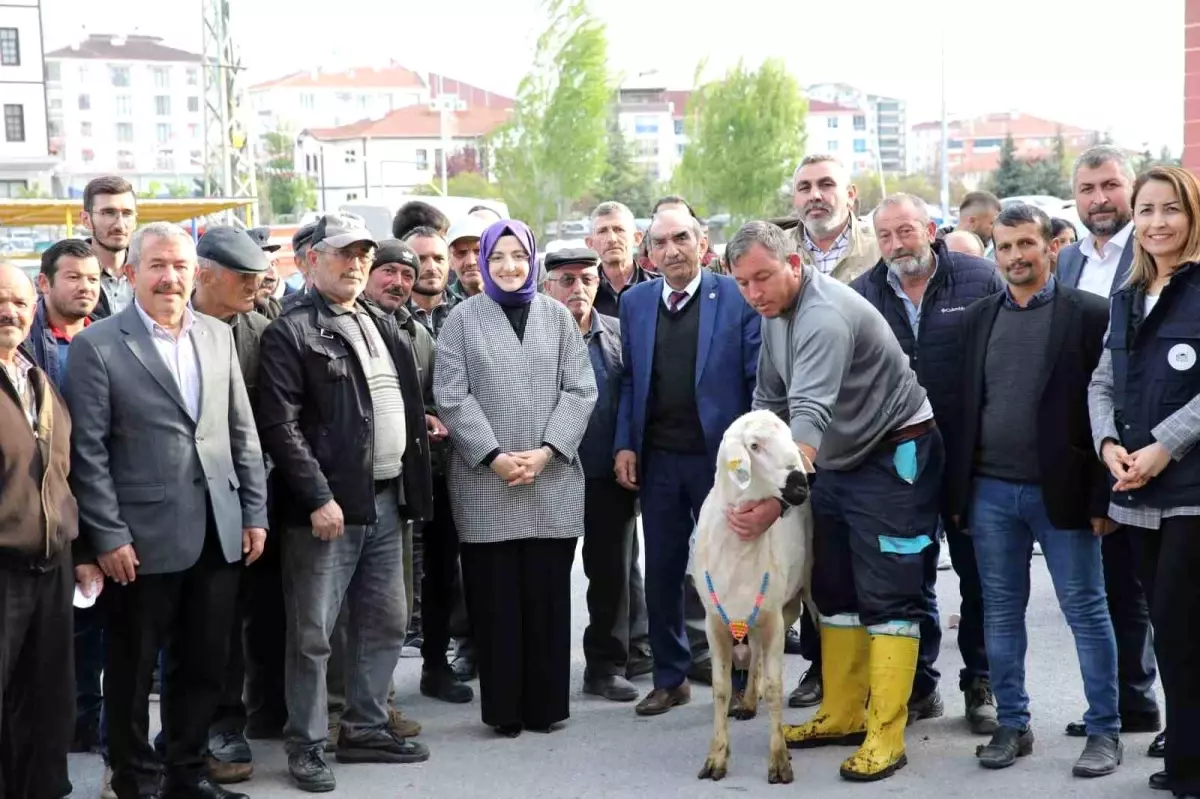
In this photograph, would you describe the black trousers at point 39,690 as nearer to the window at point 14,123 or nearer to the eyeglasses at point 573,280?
the eyeglasses at point 573,280

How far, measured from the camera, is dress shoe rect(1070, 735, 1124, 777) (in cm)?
546

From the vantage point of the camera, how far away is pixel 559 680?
6.37 m

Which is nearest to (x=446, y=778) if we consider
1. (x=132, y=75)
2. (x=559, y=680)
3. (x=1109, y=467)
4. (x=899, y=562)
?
(x=559, y=680)

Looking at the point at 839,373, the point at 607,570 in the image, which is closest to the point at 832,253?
the point at 607,570

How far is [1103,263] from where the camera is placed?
709cm

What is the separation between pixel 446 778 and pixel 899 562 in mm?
2130

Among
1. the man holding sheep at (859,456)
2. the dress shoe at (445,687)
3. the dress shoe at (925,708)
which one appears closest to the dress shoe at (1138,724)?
the dress shoe at (925,708)

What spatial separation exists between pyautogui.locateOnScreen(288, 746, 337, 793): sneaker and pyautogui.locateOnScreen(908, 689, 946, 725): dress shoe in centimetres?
267

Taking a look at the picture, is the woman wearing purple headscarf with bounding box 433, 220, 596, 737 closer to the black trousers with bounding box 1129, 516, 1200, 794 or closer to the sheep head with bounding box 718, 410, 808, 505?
the sheep head with bounding box 718, 410, 808, 505

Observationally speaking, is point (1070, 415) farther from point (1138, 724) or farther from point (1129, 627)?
point (1138, 724)

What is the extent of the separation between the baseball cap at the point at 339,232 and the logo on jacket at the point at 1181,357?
326cm

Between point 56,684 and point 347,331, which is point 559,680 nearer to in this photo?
point 347,331

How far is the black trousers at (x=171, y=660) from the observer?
518 centimetres

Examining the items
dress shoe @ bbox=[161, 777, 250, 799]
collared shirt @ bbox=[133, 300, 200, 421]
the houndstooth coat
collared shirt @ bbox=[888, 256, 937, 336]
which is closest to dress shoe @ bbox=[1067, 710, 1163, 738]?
collared shirt @ bbox=[888, 256, 937, 336]
